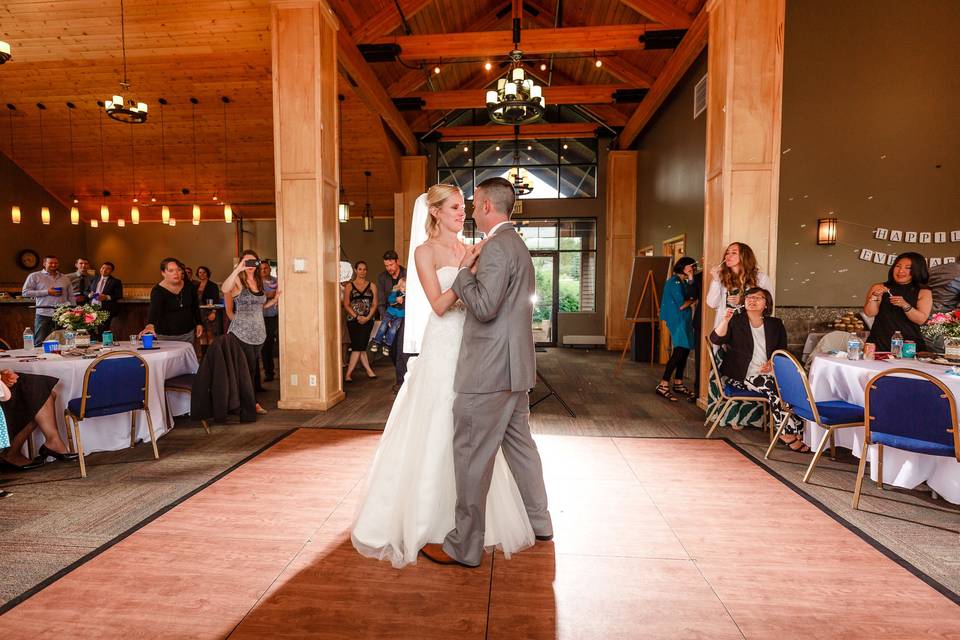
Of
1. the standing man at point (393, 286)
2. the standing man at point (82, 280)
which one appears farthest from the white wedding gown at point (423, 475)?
the standing man at point (82, 280)

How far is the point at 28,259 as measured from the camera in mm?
11906

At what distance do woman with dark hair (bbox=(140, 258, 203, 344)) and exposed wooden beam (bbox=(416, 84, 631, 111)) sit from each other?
21.4 ft

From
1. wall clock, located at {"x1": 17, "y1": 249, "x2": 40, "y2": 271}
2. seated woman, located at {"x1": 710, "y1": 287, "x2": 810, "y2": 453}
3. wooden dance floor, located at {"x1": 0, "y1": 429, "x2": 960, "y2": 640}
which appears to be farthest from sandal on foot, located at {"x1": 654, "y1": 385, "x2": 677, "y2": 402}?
wall clock, located at {"x1": 17, "y1": 249, "x2": 40, "y2": 271}

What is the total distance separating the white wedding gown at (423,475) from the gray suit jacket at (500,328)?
19 centimetres

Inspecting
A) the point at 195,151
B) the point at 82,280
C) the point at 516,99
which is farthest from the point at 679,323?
the point at 195,151

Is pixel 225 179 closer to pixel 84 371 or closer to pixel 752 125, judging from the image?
pixel 84 371

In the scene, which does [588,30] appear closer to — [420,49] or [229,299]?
[420,49]

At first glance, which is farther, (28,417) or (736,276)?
(736,276)

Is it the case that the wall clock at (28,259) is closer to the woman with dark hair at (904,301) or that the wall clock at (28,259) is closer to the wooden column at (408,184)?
the wooden column at (408,184)

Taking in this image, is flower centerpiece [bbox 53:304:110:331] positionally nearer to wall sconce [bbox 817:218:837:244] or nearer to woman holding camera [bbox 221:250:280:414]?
woman holding camera [bbox 221:250:280:414]

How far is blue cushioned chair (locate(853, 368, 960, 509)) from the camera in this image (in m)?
2.67

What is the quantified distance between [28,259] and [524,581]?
14.7 metres

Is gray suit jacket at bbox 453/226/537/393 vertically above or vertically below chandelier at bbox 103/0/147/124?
below

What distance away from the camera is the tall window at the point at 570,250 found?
41.5 feet
